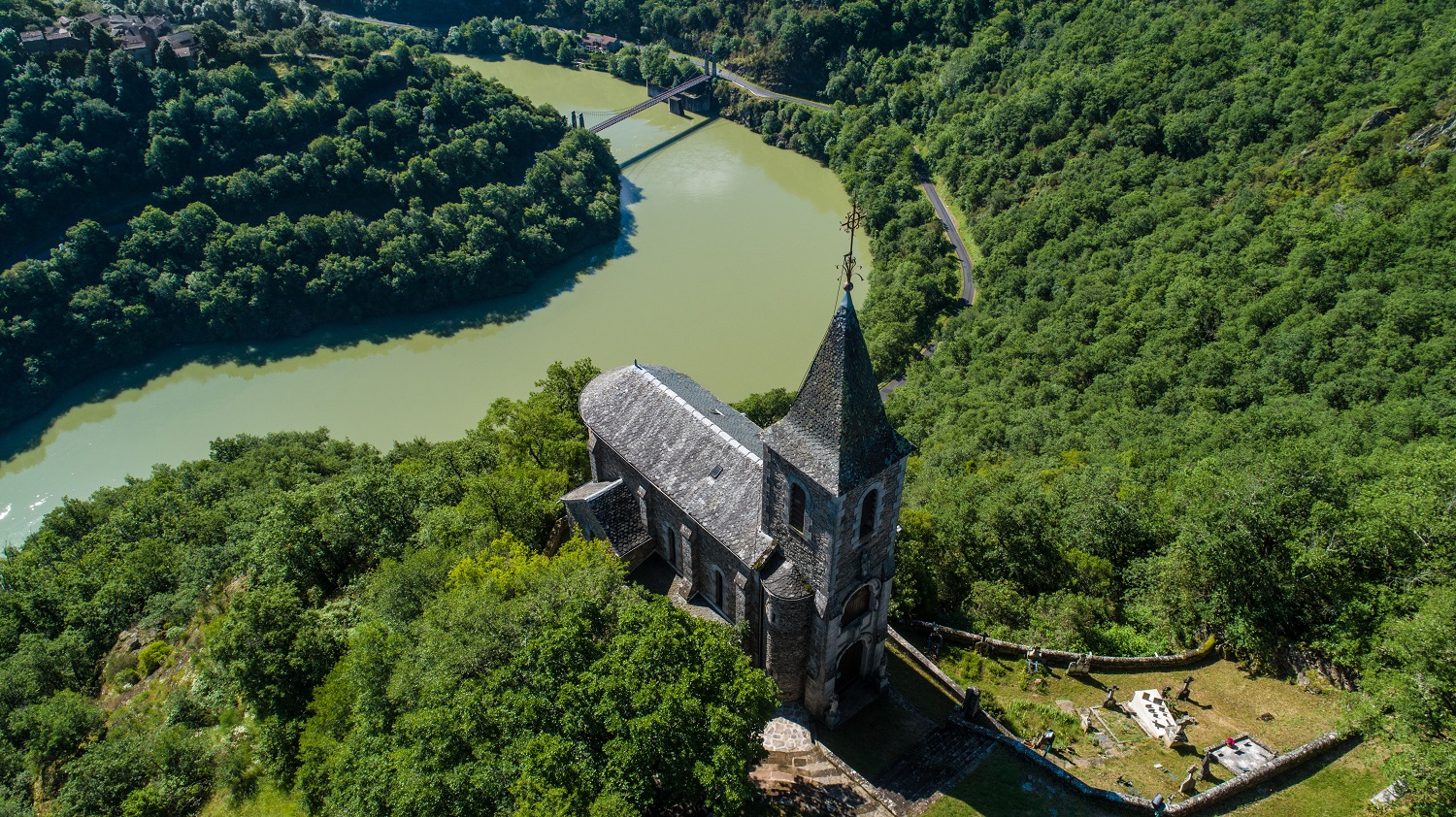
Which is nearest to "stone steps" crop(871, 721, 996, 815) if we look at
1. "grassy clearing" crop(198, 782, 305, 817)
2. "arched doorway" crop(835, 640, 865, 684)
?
"arched doorway" crop(835, 640, 865, 684)

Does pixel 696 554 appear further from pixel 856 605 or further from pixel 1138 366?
pixel 1138 366

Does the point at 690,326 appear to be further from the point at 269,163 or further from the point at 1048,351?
the point at 269,163

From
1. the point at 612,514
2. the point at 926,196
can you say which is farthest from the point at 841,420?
the point at 926,196

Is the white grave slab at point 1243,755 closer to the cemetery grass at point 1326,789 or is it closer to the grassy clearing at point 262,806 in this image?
the cemetery grass at point 1326,789

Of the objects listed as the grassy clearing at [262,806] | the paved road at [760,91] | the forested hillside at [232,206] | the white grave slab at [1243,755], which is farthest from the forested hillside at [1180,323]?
the forested hillside at [232,206]

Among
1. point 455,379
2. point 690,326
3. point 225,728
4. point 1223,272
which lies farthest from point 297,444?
point 1223,272
